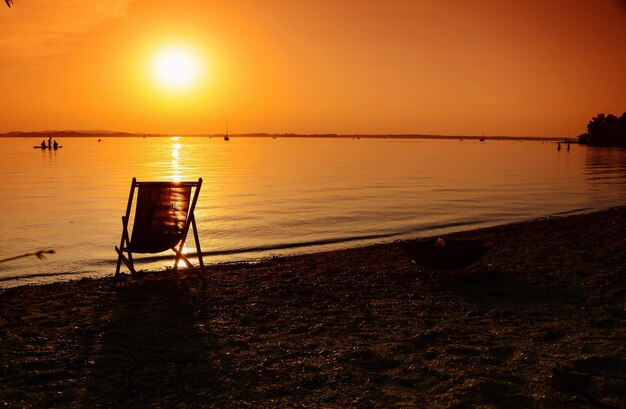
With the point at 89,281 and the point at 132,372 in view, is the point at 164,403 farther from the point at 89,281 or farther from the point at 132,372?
the point at 89,281

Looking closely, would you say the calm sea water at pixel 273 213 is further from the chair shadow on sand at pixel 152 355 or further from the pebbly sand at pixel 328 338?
the chair shadow on sand at pixel 152 355

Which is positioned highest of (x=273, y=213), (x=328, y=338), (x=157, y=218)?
(x=157, y=218)

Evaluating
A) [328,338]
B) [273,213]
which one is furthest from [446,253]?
[273,213]

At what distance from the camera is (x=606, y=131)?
14088 cm

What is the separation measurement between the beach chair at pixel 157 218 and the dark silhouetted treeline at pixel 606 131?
144 metres

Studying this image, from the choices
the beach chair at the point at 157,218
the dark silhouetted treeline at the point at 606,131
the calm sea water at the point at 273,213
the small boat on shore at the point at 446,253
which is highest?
the dark silhouetted treeline at the point at 606,131

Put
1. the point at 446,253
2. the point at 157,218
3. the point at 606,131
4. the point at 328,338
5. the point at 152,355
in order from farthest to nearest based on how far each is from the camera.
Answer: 1. the point at 606,131
2. the point at 157,218
3. the point at 446,253
4. the point at 328,338
5. the point at 152,355

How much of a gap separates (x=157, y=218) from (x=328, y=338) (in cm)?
400

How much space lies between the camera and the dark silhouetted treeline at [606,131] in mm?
130500

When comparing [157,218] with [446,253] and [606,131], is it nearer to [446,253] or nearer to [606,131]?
[446,253]

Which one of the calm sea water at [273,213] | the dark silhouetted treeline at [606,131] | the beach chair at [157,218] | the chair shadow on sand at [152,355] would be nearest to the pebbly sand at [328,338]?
the chair shadow on sand at [152,355]

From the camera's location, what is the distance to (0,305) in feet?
23.1

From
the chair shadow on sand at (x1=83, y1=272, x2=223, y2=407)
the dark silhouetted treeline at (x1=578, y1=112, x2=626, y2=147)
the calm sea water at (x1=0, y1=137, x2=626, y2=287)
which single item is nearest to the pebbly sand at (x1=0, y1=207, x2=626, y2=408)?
the chair shadow on sand at (x1=83, y1=272, x2=223, y2=407)

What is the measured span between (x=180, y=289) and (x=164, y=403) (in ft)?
12.7
